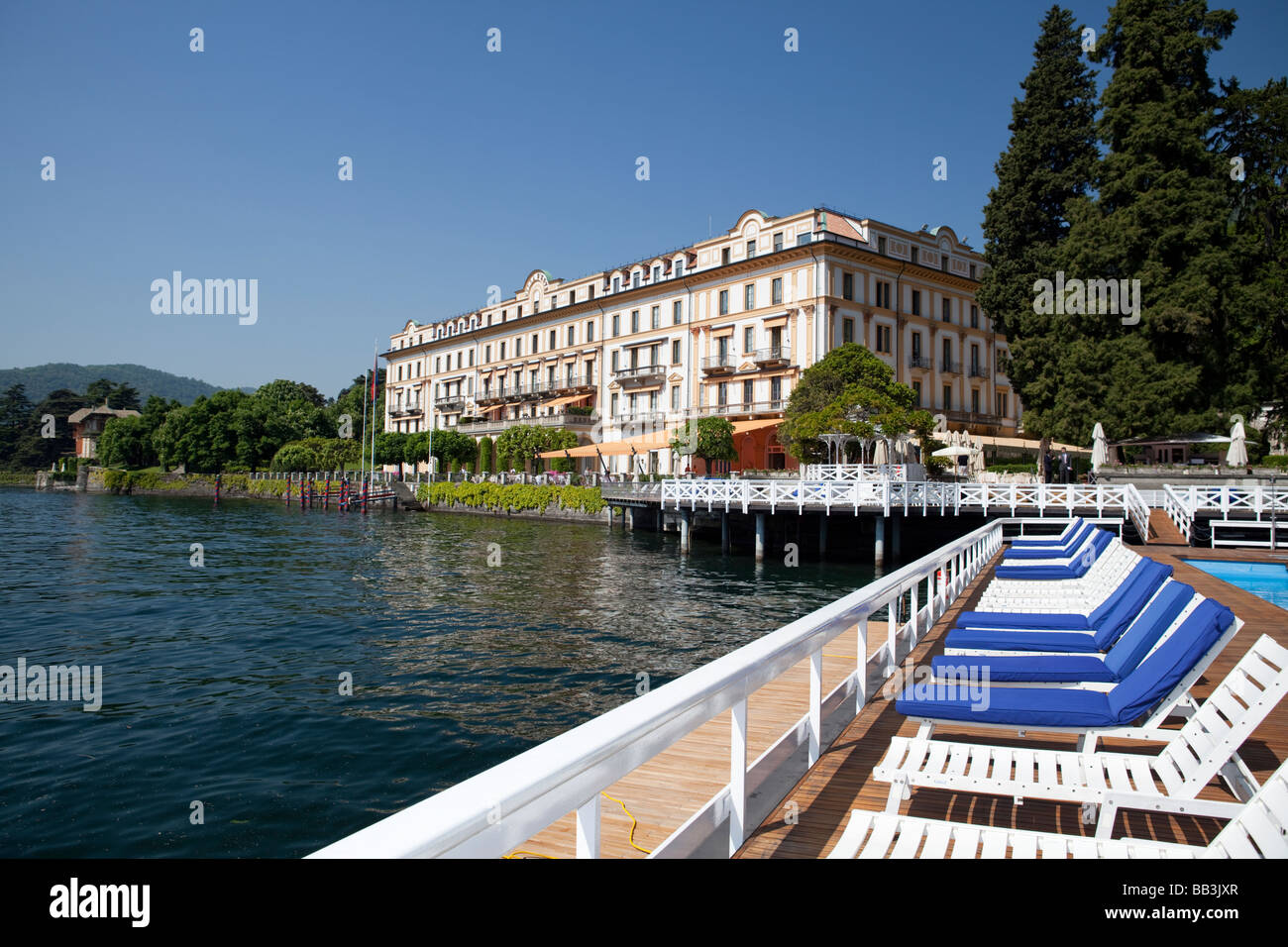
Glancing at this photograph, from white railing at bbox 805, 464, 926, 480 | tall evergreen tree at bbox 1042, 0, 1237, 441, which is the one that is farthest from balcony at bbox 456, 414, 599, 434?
tall evergreen tree at bbox 1042, 0, 1237, 441

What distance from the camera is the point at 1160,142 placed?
28547mm

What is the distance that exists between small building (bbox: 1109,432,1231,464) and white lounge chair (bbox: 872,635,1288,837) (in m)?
27.8

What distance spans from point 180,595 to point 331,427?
74720 millimetres

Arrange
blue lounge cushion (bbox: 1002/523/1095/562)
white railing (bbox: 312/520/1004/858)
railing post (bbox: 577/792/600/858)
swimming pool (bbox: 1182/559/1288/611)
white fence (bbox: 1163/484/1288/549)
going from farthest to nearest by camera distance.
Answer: white fence (bbox: 1163/484/1288/549) → swimming pool (bbox: 1182/559/1288/611) → blue lounge cushion (bbox: 1002/523/1095/562) → railing post (bbox: 577/792/600/858) → white railing (bbox: 312/520/1004/858)

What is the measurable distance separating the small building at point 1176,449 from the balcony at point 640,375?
27549mm

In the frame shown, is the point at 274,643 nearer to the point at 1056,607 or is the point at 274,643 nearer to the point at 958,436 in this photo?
the point at 1056,607

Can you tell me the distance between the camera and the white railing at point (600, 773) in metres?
1.52

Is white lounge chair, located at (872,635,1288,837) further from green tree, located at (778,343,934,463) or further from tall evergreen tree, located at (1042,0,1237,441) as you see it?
tall evergreen tree, located at (1042,0,1237,441)

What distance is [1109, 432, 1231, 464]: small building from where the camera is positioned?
88.6 ft

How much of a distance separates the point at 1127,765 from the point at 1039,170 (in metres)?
38.0

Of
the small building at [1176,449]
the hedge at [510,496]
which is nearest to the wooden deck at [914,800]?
the small building at [1176,449]

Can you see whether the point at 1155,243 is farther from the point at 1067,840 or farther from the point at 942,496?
the point at 1067,840

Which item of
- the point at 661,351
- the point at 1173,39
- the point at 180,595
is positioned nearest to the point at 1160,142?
the point at 1173,39

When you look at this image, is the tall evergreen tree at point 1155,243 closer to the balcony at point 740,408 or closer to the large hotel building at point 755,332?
the large hotel building at point 755,332
